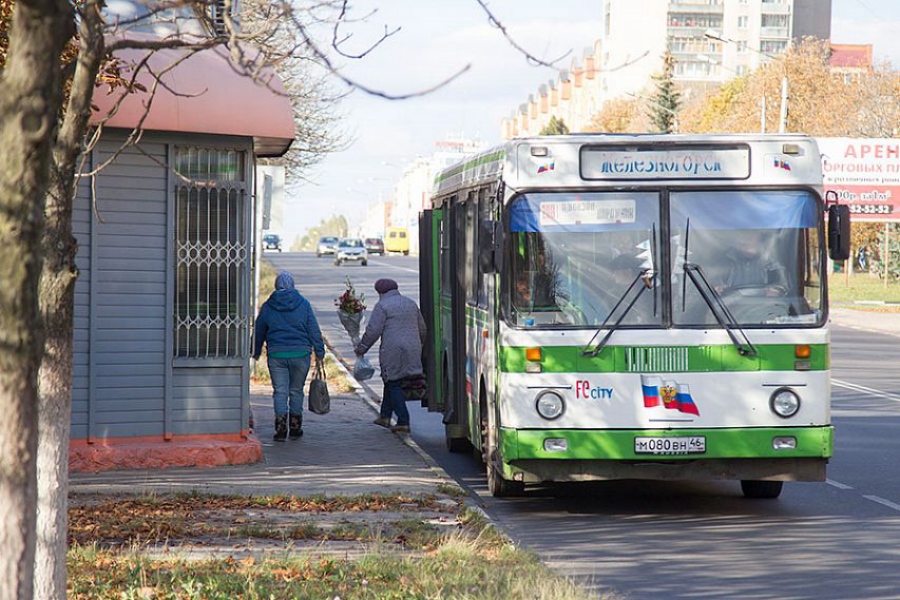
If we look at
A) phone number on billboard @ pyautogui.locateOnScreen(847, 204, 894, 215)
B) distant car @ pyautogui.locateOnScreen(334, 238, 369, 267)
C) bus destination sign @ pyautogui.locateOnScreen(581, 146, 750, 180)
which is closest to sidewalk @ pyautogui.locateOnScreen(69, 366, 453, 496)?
bus destination sign @ pyautogui.locateOnScreen(581, 146, 750, 180)

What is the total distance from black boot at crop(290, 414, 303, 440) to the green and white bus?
435cm

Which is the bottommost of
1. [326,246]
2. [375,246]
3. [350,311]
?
[350,311]

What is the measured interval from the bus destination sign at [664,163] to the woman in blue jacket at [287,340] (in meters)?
4.72

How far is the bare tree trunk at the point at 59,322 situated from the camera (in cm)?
626

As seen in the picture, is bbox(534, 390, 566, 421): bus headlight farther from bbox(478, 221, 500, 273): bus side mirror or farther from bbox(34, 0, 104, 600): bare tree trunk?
bbox(34, 0, 104, 600): bare tree trunk

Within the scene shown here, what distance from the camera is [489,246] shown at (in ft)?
36.6

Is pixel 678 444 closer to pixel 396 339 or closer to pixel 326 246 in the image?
pixel 396 339

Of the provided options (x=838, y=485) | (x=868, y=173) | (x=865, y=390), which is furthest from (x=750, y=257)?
(x=868, y=173)

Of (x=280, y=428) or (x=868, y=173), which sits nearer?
(x=280, y=428)

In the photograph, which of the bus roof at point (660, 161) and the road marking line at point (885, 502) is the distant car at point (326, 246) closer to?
the road marking line at point (885, 502)

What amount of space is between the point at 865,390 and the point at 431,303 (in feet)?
27.5

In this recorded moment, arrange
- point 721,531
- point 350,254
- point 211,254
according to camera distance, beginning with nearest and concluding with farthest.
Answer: point 721,531, point 211,254, point 350,254

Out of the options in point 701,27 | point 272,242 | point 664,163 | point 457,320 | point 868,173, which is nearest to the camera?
point 664,163

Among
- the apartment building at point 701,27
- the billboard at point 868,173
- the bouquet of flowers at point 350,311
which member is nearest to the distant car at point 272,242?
the apartment building at point 701,27
